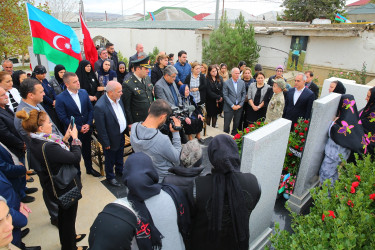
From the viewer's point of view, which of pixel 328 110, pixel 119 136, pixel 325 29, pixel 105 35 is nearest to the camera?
pixel 328 110

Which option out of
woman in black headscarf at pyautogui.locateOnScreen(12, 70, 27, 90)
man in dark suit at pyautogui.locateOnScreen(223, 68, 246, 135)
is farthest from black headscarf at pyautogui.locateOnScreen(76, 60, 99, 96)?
man in dark suit at pyautogui.locateOnScreen(223, 68, 246, 135)

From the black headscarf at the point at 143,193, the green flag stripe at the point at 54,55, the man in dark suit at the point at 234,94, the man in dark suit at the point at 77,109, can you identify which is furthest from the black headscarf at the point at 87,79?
the black headscarf at the point at 143,193

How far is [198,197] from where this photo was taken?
171 centimetres

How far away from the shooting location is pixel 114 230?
1359 mm

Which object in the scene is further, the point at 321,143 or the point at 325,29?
the point at 325,29

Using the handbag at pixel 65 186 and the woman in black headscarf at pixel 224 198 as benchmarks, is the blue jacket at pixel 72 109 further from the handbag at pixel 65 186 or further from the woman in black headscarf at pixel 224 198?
the woman in black headscarf at pixel 224 198

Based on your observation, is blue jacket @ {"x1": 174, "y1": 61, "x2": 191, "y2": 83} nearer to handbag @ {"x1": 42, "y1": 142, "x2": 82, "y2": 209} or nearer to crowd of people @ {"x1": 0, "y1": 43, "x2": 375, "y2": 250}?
crowd of people @ {"x1": 0, "y1": 43, "x2": 375, "y2": 250}

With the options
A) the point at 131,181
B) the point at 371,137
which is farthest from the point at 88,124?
the point at 371,137

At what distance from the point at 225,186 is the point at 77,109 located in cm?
308

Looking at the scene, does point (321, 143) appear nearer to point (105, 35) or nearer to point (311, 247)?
point (311, 247)

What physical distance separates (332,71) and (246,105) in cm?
734

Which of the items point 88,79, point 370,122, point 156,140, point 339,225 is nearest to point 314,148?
point 370,122

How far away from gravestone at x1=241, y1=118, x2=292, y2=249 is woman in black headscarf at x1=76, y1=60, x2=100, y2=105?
4.21m

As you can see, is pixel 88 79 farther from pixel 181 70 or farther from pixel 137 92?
pixel 181 70
